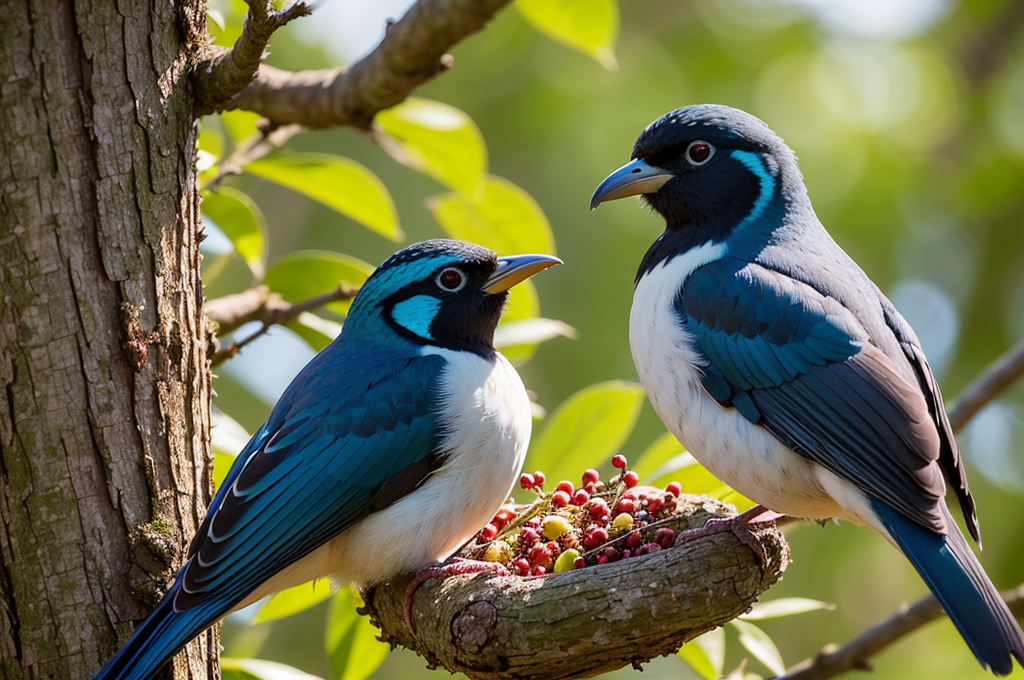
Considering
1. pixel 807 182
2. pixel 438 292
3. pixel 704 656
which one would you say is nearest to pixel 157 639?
pixel 438 292

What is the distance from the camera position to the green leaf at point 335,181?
176 inches

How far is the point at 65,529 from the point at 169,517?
12.1 inches

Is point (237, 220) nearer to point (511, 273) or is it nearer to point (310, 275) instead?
point (310, 275)

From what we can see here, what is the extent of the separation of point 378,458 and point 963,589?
190 centimetres

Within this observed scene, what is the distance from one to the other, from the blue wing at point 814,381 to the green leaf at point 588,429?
1.84 feet

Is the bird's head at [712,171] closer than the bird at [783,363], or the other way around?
the bird at [783,363]

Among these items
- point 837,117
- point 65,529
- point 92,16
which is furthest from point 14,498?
point 837,117

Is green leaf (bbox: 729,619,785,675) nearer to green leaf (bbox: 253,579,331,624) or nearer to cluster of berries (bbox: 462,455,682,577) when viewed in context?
cluster of berries (bbox: 462,455,682,577)

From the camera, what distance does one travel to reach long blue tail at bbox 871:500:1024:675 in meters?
3.00

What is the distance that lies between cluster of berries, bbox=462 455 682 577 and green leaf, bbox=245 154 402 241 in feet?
4.33

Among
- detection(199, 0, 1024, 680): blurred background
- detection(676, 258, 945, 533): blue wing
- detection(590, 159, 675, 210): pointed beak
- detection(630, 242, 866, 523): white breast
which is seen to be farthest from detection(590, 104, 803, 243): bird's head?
detection(199, 0, 1024, 680): blurred background

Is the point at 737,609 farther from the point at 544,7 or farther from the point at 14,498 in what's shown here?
the point at 544,7

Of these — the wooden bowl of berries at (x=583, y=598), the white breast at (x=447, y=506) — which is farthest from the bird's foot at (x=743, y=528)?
the white breast at (x=447, y=506)

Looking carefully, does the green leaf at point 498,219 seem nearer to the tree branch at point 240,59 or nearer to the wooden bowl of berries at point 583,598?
the tree branch at point 240,59
